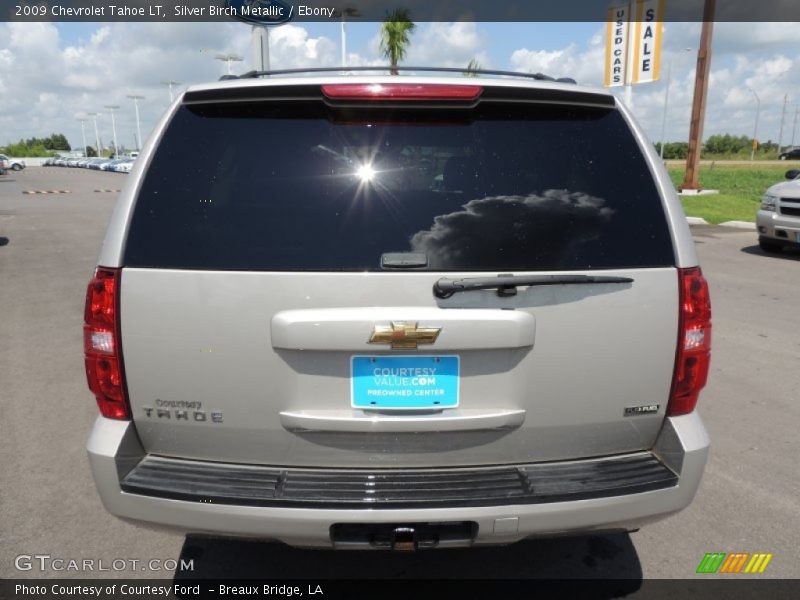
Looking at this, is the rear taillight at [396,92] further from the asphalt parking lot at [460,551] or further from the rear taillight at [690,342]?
the asphalt parking lot at [460,551]

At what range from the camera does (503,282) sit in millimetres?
1952

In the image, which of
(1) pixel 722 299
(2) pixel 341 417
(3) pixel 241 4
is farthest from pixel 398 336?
(3) pixel 241 4

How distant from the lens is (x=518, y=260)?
6.60 ft

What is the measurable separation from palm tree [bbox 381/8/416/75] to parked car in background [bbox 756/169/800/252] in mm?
13732

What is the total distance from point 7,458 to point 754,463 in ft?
14.8

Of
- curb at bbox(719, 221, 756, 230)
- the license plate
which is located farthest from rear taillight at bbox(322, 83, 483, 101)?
curb at bbox(719, 221, 756, 230)

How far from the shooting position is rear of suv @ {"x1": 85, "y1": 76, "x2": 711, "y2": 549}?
1962 mm

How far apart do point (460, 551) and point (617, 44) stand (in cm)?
1695

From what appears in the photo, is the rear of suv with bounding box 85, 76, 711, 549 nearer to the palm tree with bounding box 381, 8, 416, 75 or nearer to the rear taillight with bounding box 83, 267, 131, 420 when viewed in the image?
the rear taillight with bounding box 83, 267, 131, 420

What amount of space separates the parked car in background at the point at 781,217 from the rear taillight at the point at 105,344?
1134 centimetres

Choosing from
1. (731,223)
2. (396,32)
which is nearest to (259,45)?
(396,32)

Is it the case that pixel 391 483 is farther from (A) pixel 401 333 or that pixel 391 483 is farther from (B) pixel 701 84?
(B) pixel 701 84

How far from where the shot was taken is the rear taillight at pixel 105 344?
79.9 inches

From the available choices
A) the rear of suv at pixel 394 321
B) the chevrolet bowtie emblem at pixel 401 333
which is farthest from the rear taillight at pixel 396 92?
the chevrolet bowtie emblem at pixel 401 333
